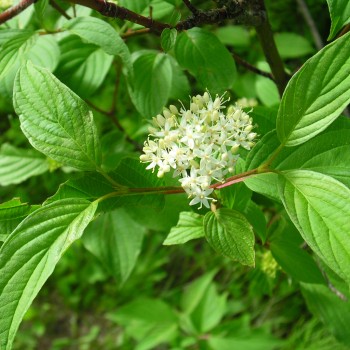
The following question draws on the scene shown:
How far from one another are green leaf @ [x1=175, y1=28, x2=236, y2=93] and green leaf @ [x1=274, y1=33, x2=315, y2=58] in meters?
0.70

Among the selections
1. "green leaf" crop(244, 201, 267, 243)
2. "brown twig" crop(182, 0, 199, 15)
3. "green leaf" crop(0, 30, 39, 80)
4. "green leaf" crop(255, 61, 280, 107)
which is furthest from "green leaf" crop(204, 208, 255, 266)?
"green leaf" crop(255, 61, 280, 107)

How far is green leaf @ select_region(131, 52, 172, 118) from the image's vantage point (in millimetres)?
857

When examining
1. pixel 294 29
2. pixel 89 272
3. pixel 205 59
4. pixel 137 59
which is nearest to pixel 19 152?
pixel 137 59

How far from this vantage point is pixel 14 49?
2.39 ft

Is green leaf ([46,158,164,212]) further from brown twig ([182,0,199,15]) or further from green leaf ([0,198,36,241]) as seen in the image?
brown twig ([182,0,199,15])

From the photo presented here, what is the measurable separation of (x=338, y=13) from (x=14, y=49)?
455 millimetres

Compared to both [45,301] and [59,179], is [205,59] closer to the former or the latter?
[59,179]

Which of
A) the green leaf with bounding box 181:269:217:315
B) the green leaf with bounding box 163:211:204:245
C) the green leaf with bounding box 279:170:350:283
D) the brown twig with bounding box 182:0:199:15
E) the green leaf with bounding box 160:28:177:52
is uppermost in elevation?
the brown twig with bounding box 182:0:199:15

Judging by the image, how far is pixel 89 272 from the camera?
5.96ft

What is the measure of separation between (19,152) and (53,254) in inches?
23.4

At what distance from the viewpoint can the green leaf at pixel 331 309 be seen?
3.15ft

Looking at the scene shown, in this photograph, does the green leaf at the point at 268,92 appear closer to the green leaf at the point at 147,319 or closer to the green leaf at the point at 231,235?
the green leaf at the point at 231,235

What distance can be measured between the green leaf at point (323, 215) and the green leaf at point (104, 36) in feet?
1.04

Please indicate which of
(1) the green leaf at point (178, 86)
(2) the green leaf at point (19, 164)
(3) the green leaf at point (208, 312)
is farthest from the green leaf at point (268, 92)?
(3) the green leaf at point (208, 312)
